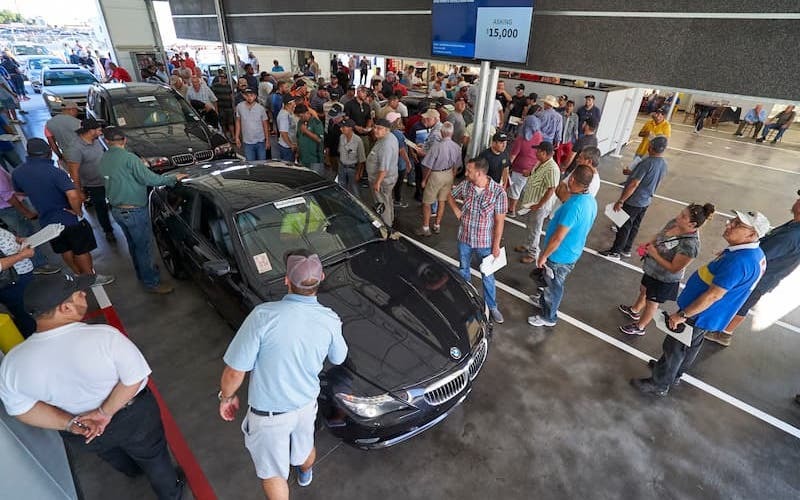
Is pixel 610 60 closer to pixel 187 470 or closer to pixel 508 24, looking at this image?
pixel 508 24

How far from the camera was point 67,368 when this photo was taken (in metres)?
1.87

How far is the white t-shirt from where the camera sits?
5.94 ft

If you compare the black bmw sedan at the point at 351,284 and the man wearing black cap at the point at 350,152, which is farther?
the man wearing black cap at the point at 350,152

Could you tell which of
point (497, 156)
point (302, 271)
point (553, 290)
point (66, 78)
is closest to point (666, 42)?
point (497, 156)

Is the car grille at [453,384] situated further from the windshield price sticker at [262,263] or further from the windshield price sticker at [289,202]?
the windshield price sticker at [289,202]

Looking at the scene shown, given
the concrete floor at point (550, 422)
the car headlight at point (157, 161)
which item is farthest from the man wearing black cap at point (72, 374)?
the car headlight at point (157, 161)

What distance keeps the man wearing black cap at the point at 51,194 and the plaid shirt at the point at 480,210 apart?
3.93 m

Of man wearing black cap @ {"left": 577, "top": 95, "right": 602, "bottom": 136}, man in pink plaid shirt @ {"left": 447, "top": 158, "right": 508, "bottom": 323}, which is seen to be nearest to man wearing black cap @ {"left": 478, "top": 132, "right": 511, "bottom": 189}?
man in pink plaid shirt @ {"left": 447, "top": 158, "right": 508, "bottom": 323}

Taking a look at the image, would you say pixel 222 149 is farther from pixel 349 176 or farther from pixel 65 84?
pixel 65 84

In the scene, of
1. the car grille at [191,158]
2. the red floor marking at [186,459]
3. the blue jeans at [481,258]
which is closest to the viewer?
the red floor marking at [186,459]

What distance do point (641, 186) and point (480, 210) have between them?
111 inches

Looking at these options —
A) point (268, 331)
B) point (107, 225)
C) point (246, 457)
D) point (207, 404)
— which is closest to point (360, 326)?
point (268, 331)

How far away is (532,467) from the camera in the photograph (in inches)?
121

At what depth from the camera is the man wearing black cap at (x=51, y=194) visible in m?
3.97
